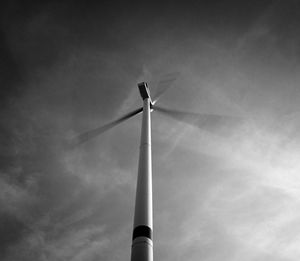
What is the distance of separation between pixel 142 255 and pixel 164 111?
1922 cm

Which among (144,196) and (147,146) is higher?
(147,146)

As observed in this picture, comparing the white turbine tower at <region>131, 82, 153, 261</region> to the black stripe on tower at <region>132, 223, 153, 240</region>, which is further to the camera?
the black stripe on tower at <region>132, 223, 153, 240</region>

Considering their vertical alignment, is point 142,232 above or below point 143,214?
below

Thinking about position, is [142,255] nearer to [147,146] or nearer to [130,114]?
[147,146]

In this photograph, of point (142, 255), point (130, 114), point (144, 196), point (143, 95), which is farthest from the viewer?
point (130, 114)

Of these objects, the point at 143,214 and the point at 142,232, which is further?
the point at 143,214

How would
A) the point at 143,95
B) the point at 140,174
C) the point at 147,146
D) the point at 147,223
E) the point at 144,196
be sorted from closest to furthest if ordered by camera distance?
1. the point at 147,223
2. the point at 144,196
3. the point at 140,174
4. the point at 147,146
5. the point at 143,95

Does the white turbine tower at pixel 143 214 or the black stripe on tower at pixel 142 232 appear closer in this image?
the white turbine tower at pixel 143 214

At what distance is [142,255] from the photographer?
37.8ft

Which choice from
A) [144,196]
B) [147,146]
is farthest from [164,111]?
[144,196]

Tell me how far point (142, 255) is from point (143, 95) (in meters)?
18.5

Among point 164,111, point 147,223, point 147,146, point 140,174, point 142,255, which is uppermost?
point 164,111

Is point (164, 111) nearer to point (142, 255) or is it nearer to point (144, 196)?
point (144, 196)

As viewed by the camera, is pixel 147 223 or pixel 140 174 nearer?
pixel 147 223
